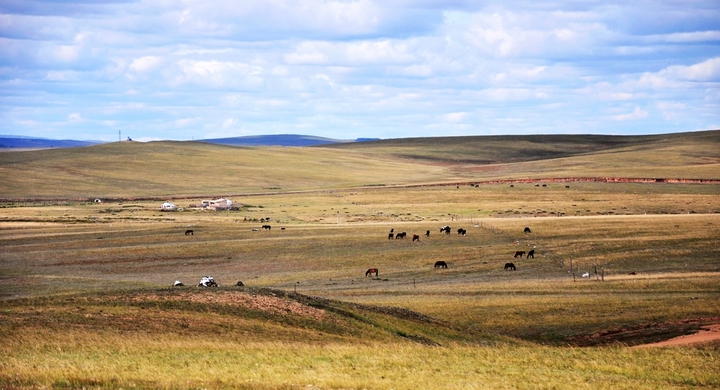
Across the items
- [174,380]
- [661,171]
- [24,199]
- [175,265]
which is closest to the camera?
[174,380]

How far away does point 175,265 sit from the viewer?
54.0 m

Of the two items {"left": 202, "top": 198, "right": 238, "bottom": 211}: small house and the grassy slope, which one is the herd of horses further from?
the grassy slope

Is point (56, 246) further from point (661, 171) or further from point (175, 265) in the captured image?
point (661, 171)

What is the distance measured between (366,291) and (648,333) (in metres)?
16.0

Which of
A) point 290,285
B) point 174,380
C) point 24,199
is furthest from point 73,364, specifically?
point 24,199

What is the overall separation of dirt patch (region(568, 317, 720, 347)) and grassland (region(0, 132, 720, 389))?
150 mm

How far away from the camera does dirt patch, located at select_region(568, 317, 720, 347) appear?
28984 mm

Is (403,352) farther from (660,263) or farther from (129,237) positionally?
(129,237)

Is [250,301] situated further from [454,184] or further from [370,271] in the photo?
[454,184]

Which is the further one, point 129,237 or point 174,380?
point 129,237

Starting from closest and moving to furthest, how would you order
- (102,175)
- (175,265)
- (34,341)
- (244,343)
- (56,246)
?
(34,341) → (244,343) → (175,265) → (56,246) → (102,175)

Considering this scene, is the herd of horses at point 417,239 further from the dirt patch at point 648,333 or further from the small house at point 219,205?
the small house at point 219,205

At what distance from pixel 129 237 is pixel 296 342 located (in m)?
45.0

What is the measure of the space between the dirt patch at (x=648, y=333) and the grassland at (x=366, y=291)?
150 millimetres
